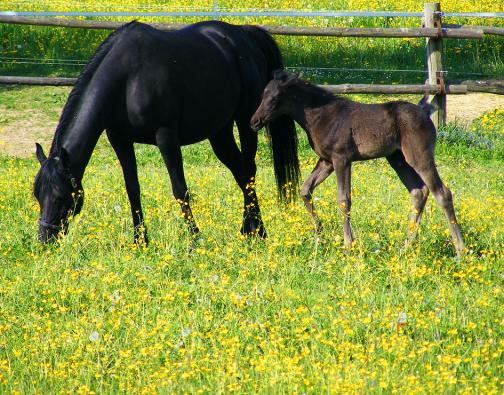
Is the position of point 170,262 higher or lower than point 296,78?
lower

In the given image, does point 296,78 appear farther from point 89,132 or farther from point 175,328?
point 175,328

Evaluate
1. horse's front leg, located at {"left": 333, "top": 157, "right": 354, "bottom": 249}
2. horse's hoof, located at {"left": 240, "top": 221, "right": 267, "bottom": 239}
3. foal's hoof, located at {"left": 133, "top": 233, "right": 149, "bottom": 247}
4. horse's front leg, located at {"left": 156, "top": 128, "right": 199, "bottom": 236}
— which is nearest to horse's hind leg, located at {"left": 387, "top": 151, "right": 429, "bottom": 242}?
horse's front leg, located at {"left": 333, "top": 157, "right": 354, "bottom": 249}

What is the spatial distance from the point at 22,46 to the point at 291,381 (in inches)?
542

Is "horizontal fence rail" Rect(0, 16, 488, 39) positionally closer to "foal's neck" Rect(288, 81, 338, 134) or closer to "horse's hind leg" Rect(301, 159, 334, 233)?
"foal's neck" Rect(288, 81, 338, 134)

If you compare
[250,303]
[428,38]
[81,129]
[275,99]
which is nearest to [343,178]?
[275,99]

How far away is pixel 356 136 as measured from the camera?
7.79m

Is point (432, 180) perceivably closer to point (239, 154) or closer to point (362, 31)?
point (239, 154)

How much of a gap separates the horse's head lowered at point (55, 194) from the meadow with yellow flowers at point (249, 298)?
17 centimetres

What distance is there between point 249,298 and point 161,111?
2.12 metres

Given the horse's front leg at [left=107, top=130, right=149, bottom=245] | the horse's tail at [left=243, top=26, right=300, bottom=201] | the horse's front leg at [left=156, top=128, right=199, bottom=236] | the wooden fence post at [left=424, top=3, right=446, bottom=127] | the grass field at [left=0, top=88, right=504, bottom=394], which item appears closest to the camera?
the grass field at [left=0, top=88, right=504, bottom=394]

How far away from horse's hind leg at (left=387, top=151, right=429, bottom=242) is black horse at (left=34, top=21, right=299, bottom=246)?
1.31 metres

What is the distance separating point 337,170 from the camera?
7730mm

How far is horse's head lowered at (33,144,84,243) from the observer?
24.3 ft

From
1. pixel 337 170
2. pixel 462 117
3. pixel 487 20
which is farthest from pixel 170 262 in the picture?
pixel 487 20
